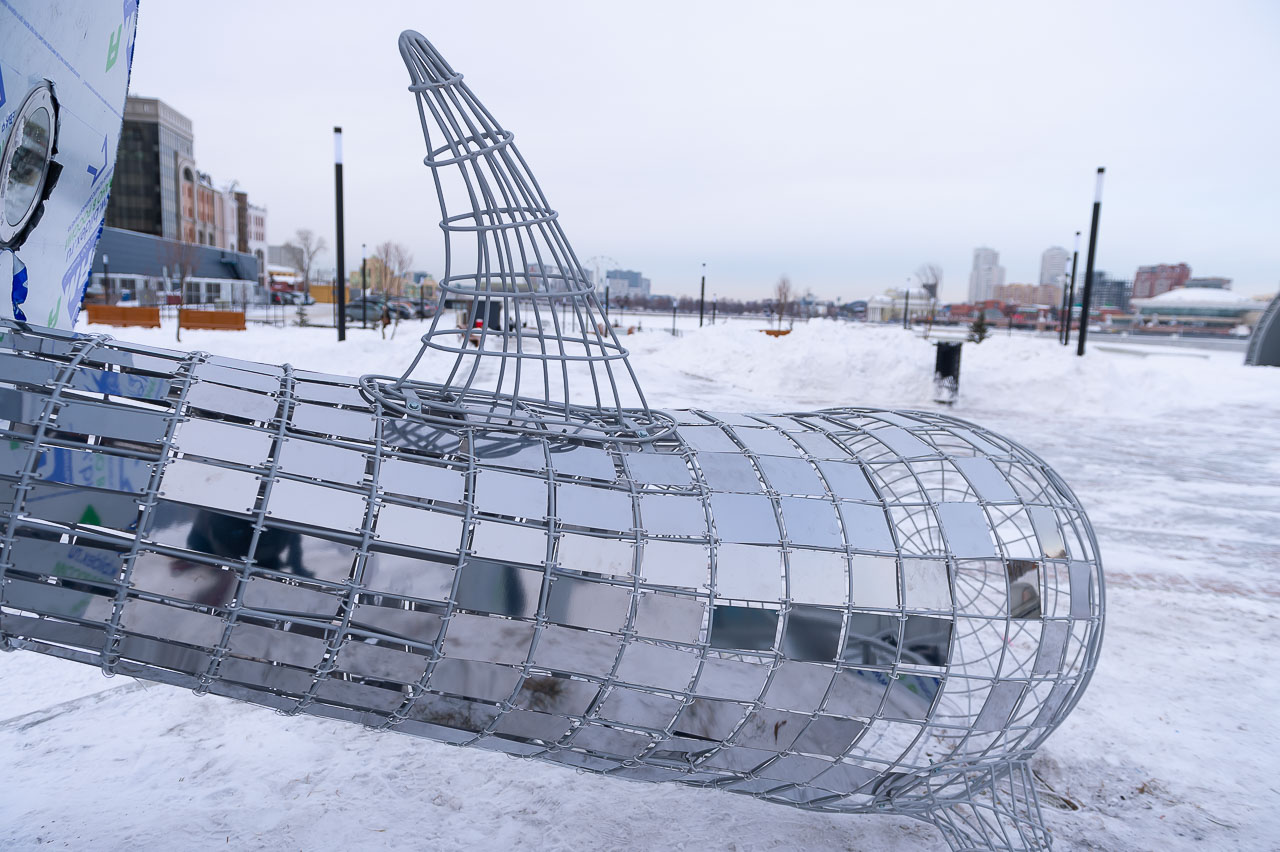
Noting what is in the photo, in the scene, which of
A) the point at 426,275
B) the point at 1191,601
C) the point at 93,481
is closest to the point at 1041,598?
the point at 93,481

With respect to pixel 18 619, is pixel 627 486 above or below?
above

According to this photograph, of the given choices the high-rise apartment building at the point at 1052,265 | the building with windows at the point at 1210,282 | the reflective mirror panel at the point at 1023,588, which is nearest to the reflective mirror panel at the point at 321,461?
the reflective mirror panel at the point at 1023,588

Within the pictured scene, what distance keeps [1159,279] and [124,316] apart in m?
177

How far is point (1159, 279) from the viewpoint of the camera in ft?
499

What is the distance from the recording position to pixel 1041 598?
12.2 feet

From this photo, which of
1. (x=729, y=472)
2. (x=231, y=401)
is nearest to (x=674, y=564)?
(x=729, y=472)

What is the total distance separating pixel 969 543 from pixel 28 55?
16.0 feet

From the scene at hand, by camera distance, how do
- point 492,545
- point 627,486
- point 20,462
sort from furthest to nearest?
point 627,486
point 492,545
point 20,462

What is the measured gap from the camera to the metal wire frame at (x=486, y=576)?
9.28ft

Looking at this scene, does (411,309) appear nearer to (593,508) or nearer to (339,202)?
(339,202)

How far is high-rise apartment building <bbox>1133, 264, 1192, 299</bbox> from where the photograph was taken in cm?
14725

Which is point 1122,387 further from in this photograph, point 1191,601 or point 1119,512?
point 1191,601

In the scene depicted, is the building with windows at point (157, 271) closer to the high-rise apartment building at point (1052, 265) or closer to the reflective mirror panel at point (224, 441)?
the reflective mirror panel at point (224, 441)

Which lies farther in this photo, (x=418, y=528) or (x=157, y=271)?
(x=157, y=271)
